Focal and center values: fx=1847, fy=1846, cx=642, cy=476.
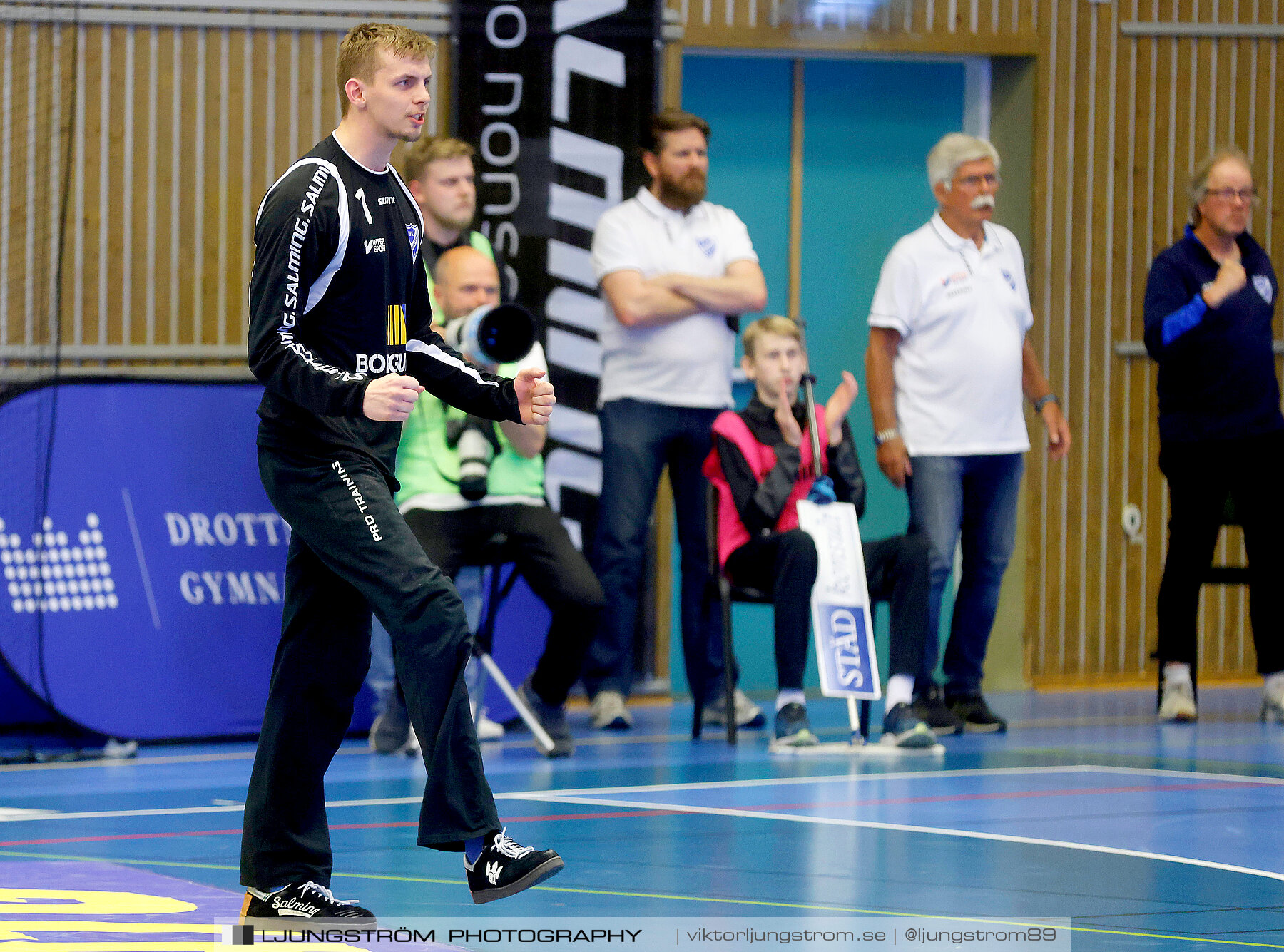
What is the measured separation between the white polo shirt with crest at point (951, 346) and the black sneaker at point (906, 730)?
104cm

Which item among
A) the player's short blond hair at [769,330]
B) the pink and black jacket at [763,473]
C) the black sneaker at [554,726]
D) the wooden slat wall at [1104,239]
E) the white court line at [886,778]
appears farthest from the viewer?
the wooden slat wall at [1104,239]

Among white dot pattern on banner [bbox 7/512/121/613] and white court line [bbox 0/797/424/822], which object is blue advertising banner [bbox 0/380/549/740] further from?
white court line [bbox 0/797/424/822]

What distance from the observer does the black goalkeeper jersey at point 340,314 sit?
3.40m

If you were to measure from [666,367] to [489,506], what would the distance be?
3.23 ft

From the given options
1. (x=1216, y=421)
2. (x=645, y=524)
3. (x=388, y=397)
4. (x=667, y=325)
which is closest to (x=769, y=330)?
(x=667, y=325)

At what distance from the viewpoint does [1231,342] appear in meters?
7.30

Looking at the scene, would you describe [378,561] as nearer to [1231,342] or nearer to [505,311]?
[505,311]

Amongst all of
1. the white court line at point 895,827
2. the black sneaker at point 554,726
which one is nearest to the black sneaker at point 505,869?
the white court line at point 895,827

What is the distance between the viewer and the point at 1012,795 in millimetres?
5430

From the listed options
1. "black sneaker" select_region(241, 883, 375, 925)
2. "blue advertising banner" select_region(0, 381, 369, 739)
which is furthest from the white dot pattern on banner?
"black sneaker" select_region(241, 883, 375, 925)

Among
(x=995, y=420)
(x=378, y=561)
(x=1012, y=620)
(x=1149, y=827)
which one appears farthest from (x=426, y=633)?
(x=1012, y=620)

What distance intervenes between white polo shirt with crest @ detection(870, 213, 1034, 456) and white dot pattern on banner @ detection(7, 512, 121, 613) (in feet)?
9.88

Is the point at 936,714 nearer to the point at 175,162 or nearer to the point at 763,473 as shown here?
the point at 763,473

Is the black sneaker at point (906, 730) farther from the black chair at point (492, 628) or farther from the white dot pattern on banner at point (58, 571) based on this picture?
the white dot pattern on banner at point (58, 571)
